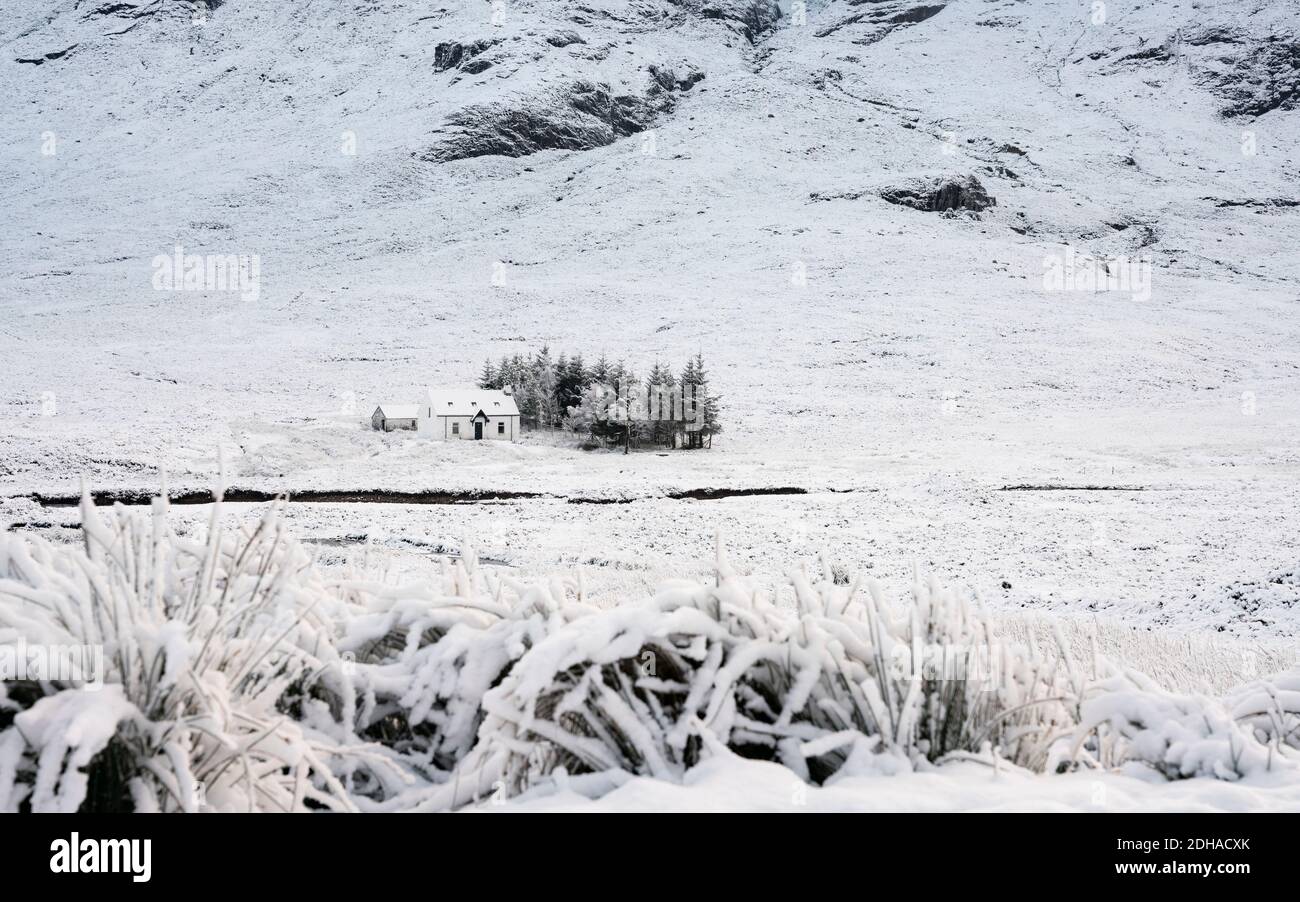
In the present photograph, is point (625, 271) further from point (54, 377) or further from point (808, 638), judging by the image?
point (808, 638)

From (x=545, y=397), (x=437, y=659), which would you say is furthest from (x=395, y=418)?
(x=437, y=659)

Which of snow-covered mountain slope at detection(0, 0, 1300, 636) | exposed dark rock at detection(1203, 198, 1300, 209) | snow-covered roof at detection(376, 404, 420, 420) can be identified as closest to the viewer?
snow-covered mountain slope at detection(0, 0, 1300, 636)

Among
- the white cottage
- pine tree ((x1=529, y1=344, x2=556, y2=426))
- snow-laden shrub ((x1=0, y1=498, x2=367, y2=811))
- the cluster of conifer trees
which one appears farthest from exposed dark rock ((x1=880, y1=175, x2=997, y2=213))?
snow-laden shrub ((x1=0, y1=498, x2=367, y2=811))

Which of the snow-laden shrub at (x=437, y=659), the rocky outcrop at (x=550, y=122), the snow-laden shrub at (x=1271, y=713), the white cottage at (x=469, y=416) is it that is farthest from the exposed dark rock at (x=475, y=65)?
the snow-laden shrub at (x=1271, y=713)

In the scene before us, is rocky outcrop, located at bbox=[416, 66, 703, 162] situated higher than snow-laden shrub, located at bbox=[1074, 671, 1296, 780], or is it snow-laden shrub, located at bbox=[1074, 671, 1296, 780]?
rocky outcrop, located at bbox=[416, 66, 703, 162]

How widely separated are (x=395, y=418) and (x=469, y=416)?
3777 mm

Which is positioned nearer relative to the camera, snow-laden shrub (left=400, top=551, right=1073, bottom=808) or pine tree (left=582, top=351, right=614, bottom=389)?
snow-laden shrub (left=400, top=551, right=1073, bottom=808)

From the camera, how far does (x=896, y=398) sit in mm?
53781

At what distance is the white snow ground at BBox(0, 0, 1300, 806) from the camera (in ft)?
70.1

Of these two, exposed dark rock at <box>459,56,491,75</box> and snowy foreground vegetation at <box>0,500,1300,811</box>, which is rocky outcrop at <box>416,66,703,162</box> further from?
snowy foreground vegetation at <box>0,500,1300,811</box>

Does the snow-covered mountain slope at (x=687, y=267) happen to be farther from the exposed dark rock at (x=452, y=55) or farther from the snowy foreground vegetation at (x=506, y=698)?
the snowy foreground vegetation at (x=506, y=698)

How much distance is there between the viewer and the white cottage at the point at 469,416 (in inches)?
1647

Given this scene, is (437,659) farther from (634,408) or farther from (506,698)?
(634,408)
